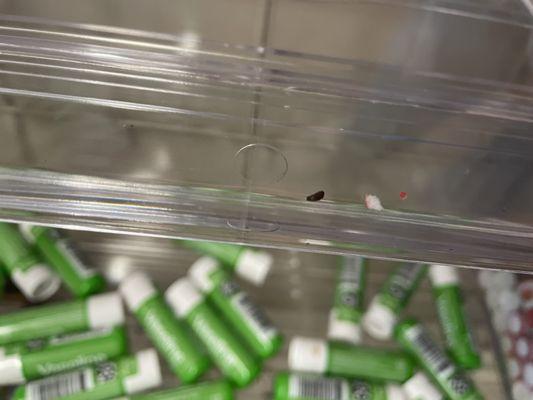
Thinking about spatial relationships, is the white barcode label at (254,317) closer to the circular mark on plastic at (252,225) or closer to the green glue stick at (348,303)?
the green glue stick at (348,303)

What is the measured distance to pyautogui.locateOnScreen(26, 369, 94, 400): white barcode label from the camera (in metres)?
0.80

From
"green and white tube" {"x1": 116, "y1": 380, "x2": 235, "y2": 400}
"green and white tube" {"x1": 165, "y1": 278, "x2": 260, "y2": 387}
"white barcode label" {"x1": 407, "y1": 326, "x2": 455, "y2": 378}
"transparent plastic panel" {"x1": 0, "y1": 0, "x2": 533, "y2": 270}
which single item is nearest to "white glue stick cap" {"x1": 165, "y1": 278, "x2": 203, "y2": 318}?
"green and white tube" {"x1": 165, "y1": 278, "x2": 260, "y2": 387}

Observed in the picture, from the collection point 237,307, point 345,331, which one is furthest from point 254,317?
point 345,331

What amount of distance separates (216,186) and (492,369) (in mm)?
550

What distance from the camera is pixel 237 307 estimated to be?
0.87 metres

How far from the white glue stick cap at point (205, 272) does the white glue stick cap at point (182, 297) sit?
0.01 m

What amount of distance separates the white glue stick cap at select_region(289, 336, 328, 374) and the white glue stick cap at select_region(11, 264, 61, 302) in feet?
1.22

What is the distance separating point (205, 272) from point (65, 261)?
21 cm

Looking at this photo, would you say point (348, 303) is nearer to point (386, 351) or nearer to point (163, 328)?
point (386, 351)

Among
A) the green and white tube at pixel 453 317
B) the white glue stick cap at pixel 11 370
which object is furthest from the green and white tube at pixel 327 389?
the white glue stick cap at pixel 11 370

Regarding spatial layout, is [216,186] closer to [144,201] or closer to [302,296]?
[144,201]

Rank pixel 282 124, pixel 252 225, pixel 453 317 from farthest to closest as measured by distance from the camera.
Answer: pixel 453 317 < pixel 282 124 < pixel 252 225

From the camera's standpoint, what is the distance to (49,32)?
73cm

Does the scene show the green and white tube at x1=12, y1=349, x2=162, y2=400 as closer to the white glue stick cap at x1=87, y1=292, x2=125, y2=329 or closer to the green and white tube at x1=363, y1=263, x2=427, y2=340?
the white glue stick cap at x1=87, y1=292, x2=125, y2=329
